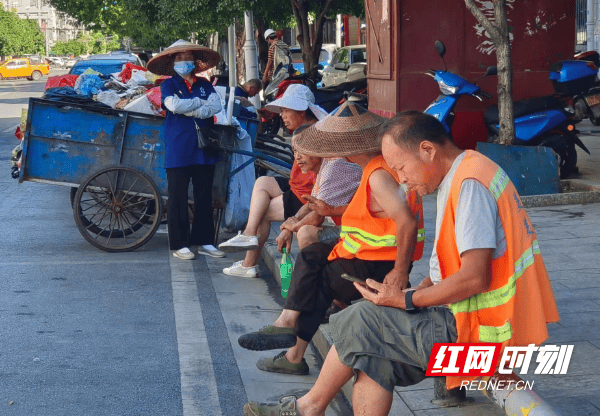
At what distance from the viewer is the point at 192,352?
16.8 ft

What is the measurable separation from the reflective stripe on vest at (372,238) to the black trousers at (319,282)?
0.13 metres

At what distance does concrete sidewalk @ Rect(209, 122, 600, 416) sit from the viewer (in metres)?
3.79

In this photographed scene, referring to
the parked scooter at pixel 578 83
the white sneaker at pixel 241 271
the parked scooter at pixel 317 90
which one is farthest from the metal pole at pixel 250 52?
the white sneaker at pixel 241 271

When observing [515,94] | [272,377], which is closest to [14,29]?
[515,94]

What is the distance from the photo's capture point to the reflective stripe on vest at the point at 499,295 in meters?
3.06

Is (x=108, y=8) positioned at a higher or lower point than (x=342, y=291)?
higher

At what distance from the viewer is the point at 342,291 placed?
437 cm

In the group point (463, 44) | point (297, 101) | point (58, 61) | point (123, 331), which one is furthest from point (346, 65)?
Answer: point (58, 61)

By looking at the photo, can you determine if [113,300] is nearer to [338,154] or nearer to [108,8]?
[338,154]

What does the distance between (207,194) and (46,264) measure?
1478 millimetres

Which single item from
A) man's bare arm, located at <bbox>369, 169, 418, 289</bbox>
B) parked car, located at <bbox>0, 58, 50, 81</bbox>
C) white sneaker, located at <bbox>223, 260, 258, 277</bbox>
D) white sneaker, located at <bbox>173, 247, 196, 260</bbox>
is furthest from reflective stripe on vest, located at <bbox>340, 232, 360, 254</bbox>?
parked car, located at <bbox>0, 58, 50, 81</bbox>

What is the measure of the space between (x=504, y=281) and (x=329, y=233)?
204 centimetres

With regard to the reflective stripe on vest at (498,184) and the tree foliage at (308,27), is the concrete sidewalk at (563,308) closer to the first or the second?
the reflective stripe on vest at (498,184)

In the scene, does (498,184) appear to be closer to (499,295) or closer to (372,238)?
(499,295)
